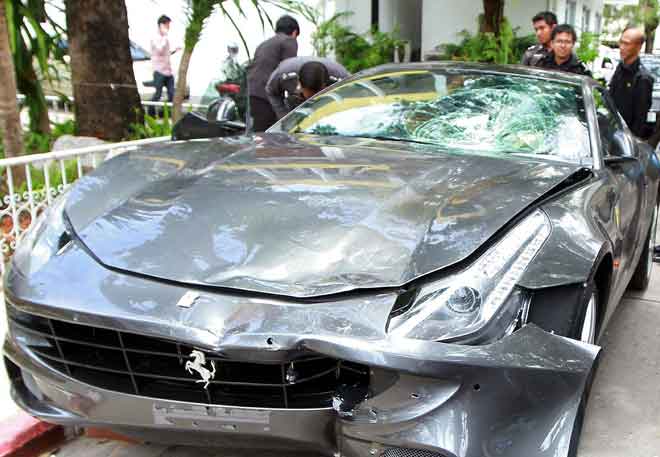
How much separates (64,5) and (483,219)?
19.8ft

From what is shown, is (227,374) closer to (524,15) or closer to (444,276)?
(444,276)

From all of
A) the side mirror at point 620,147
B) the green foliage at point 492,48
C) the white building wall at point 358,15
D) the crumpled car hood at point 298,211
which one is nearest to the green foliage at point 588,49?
the green foliage at point 492,48

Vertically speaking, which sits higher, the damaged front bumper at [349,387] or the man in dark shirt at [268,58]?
the man in dark shirt at [268,58]

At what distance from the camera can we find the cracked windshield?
3441 mm

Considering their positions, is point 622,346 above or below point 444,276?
below

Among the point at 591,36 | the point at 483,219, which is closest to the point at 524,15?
the point at 591,36

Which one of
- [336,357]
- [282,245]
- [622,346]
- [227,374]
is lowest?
[622,346]

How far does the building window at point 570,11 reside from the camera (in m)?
18.5

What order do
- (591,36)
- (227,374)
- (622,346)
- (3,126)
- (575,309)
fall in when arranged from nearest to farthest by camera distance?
1. (227,374)
2. (575,309)
3. (622,346)
4. (3,126)
5. (591,36)

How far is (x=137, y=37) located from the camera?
45.1 feet

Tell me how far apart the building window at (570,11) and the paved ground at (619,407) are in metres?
16.0

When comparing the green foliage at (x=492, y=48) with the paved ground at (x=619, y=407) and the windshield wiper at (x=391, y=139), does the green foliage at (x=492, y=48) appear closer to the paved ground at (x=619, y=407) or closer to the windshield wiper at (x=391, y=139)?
the paved ground at (x=619, y=407)

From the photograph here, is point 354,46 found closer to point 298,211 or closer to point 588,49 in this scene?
point 588,49

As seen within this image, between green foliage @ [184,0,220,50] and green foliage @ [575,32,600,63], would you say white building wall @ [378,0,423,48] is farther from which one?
green foliage @ [184,0,220,50]
